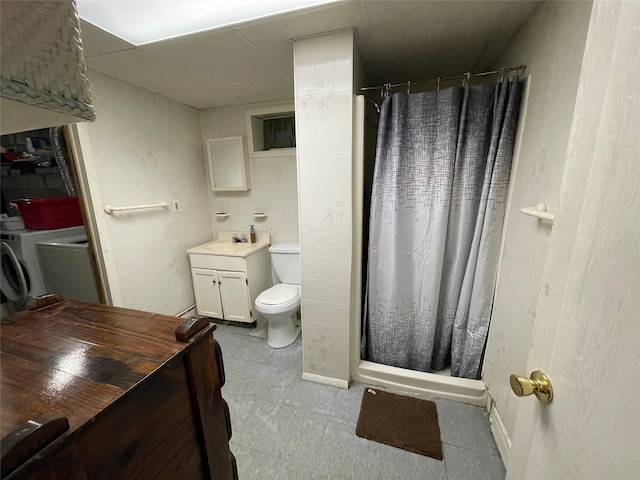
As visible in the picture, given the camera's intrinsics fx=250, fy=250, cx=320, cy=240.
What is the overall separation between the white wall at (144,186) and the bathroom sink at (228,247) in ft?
0.51

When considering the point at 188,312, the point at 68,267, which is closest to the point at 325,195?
the point at 188,312

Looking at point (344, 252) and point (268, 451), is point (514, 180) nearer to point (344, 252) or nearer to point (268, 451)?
point (344, 252)

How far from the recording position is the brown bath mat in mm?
1265

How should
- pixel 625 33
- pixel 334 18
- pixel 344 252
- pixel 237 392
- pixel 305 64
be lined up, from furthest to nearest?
pixel 237 392
pixel 344 252
pixel 305 64
pixel 334 18
pixel 625 33

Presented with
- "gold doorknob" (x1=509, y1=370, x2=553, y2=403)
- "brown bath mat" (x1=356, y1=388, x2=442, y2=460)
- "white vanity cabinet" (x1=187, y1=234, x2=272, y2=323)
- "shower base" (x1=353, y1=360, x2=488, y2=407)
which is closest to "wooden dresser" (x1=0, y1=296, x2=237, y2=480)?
"gold doorknob" (x1=509, y1=370, x2=553, y2=403)

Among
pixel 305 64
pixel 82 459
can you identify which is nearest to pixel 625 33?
pixel 82 459

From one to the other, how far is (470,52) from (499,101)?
0.52 m

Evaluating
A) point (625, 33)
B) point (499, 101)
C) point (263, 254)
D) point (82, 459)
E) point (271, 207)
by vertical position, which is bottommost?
point (263, 254)

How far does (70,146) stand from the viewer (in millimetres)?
1516

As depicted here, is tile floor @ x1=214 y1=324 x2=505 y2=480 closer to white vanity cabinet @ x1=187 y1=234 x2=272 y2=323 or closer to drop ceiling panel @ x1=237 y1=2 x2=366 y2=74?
white vanity cabinet @ x1=187 y1=234 x2=272 y2=323

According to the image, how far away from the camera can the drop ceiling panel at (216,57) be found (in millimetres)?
1299

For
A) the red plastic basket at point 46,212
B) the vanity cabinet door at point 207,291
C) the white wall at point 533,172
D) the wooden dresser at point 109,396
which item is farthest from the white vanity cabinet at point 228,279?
the white wall at point 533,172

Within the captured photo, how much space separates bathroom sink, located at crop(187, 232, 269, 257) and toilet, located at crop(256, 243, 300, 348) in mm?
163

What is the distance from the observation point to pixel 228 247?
2.40 metres
